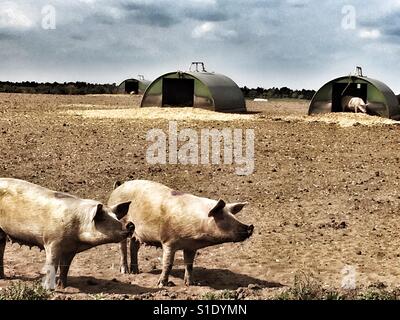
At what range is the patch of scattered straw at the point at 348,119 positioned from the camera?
82.0ft

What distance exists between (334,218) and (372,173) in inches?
159

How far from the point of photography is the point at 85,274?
30.1 ft

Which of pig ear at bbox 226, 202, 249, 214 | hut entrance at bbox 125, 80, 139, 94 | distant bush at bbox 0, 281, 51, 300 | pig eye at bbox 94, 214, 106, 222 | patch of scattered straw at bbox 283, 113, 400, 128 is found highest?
hut entrance at bbox 125, 80, 139, 94

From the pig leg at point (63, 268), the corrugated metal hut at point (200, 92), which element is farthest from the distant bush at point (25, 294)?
the corrugated metal hut at point (200, 92)

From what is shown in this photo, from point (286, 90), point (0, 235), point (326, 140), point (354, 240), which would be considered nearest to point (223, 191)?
point (354, 240)

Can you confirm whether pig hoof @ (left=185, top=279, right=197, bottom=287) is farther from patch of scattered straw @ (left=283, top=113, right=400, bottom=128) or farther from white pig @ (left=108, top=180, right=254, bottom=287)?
patch of scattered straw @ (left=283, top=113, right=400, bottom=128)

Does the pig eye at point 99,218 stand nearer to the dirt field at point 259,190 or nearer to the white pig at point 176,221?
the dirt field at point 259,190

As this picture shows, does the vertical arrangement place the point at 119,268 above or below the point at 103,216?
below

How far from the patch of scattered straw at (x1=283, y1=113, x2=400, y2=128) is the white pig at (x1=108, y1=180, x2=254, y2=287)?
53.8 ft

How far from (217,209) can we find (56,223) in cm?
202

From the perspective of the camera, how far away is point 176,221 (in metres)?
8.41

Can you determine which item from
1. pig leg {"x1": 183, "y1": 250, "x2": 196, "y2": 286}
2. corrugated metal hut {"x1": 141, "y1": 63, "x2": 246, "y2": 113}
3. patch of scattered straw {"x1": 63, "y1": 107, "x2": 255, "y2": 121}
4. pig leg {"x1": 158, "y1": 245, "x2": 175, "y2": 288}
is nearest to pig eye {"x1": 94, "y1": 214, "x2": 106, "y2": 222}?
pig leg {"x1": 158, "y1": 245, "x2": 175, "y2": 288}

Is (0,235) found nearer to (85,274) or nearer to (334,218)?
(85,274)

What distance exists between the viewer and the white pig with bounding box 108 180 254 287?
808 centimetres
